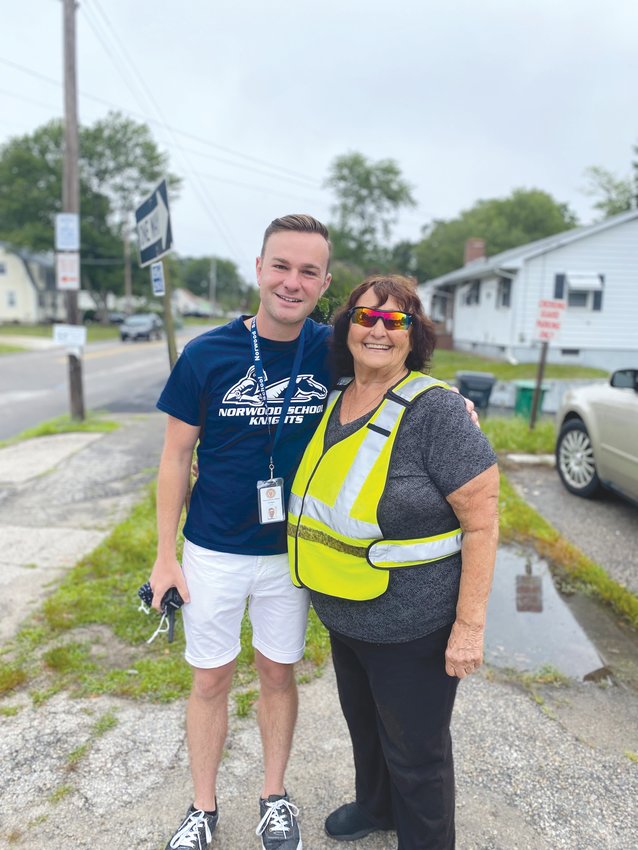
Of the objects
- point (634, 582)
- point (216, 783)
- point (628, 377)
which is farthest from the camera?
point (628, 377)

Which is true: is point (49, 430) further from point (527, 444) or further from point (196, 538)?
point (196, 538)

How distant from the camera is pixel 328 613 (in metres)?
1.88

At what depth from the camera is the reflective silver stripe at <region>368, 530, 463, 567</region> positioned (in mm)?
1686

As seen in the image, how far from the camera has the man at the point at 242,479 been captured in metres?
1.98

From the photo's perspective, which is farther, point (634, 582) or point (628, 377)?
point (628, 377)

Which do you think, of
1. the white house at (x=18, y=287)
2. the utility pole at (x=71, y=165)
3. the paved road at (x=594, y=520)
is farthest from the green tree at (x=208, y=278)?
the paved road at (x=594, y=520)

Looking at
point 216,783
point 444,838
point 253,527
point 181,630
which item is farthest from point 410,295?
point 181,630

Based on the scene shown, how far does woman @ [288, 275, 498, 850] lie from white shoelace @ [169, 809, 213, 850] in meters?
0.67

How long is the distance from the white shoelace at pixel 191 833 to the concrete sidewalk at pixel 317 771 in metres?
0.09

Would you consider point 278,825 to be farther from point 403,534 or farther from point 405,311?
point 405,311

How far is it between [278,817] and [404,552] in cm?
114

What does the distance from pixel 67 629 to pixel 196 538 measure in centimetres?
190

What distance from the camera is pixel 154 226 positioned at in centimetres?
315

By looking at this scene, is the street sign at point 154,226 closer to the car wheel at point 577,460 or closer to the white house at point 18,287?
the car wheel at point 577,460
